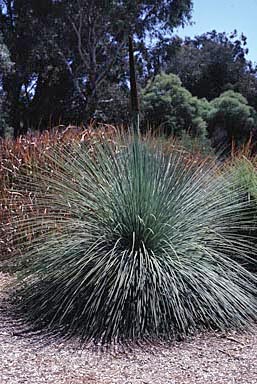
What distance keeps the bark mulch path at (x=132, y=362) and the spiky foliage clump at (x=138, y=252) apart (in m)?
0.23

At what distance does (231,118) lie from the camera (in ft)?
73.2

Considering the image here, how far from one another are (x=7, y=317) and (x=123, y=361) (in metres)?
1.37

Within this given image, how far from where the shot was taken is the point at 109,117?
75.8 ft

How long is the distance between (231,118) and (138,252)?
18.9 meters

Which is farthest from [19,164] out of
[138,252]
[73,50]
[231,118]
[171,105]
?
[231,118]

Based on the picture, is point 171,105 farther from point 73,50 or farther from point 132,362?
point 132,362

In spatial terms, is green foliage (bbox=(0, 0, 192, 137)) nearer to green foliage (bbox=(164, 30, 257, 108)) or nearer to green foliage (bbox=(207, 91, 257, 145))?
green foliage (bbox=(207, 91, 257, 145))

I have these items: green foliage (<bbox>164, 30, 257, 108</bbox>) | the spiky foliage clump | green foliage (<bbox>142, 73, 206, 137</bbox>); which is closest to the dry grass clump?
the spiky foliage clump

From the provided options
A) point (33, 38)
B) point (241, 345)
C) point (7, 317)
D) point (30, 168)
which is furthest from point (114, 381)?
point (33, 38)

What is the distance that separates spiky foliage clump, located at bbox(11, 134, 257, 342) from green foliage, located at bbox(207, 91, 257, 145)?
17.4 meters

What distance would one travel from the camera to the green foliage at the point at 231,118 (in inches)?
875

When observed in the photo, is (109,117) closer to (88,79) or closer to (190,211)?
(88,79)

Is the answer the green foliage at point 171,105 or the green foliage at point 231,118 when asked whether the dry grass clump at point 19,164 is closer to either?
the green foliage at point 171,105

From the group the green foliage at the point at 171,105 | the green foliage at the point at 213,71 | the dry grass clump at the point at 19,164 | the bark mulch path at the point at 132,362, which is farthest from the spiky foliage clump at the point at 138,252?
the green foliage at the point at 213,71
